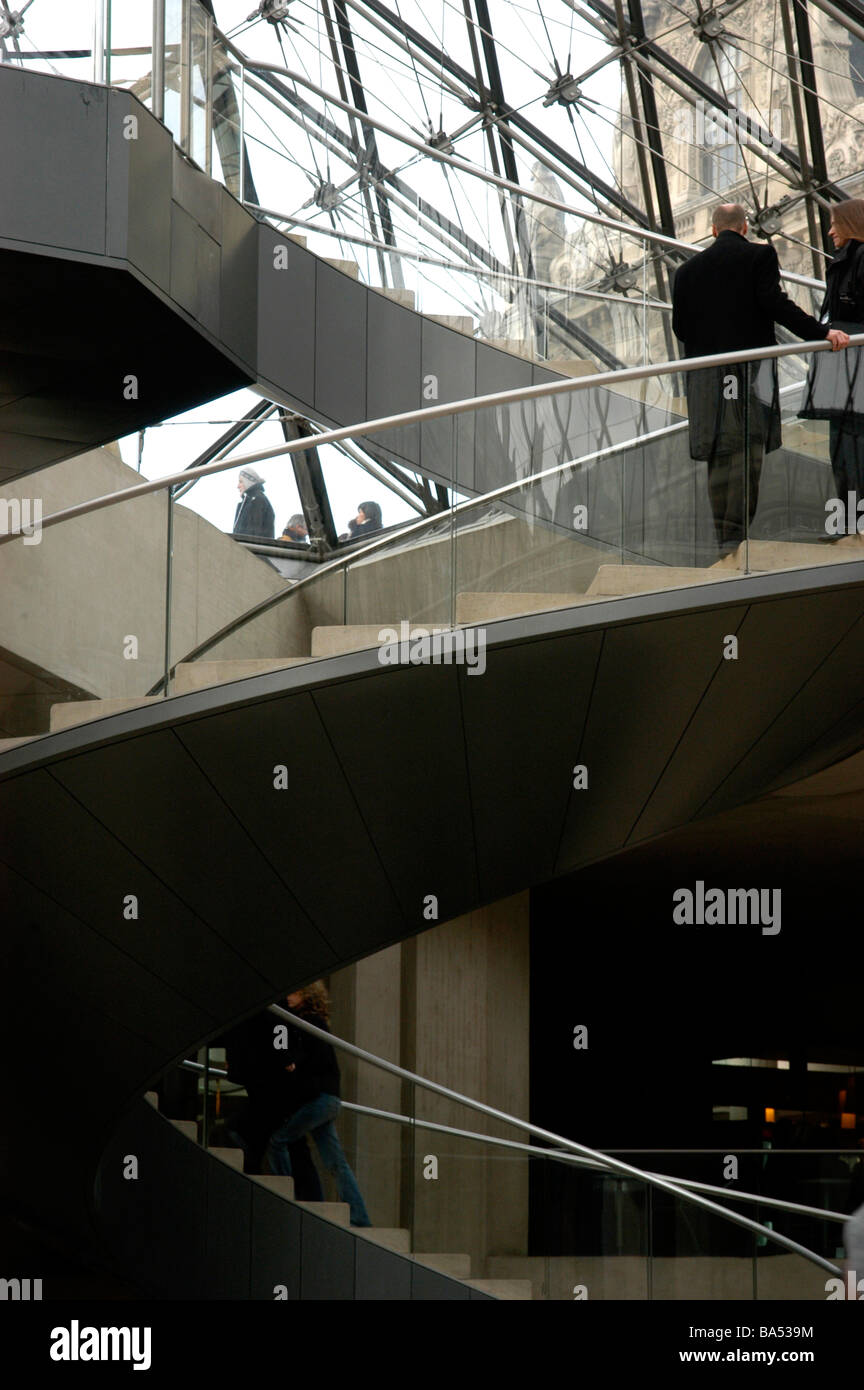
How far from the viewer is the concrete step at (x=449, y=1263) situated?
13.0 meters

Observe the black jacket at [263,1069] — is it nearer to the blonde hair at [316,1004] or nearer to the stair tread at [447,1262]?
the blonde hair at [316,1004]

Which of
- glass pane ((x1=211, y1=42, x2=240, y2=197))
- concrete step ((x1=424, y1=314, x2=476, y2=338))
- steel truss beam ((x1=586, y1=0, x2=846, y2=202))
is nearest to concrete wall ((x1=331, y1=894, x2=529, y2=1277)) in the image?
concrete step ((x1=424, y1=314, x2=476, y2=338))

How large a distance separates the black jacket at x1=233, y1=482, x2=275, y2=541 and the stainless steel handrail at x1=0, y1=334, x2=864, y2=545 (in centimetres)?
61

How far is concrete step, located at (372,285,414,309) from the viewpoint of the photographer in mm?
14398

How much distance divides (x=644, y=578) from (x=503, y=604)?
0.79 m

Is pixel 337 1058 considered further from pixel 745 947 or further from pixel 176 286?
pixel 745 947

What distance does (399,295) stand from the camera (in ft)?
48.3

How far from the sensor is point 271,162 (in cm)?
2156

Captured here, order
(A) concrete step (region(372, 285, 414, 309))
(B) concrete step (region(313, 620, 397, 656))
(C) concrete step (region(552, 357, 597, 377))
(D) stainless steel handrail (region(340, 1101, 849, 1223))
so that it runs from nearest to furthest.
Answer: (B) concrete step (region(313, 620, 397, 656)) < (D) stainless steel handrail (region(340, 1101, 849, 1223)) < (A) concrete step (region(372, 285, 414, 309)) < (C) concrete step (region(552, 357, 597, 377))

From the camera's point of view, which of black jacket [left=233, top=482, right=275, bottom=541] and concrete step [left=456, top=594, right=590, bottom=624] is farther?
black jacket [left=233, top=482, right=275, bottom=541]

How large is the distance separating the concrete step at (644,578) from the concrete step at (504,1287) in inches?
280

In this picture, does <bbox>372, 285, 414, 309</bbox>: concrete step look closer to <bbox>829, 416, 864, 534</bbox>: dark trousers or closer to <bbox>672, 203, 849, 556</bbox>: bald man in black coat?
<bbox>672, 203, 849, 556</bbox>: bald man in black coat

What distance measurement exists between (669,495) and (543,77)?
17.6m
